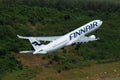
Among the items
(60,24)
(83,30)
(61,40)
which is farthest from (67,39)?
(60,24)

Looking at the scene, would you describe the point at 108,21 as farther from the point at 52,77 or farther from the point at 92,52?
the point at 52,77

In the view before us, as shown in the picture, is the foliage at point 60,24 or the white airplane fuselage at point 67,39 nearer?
the white airplane fuselage at point 67,39

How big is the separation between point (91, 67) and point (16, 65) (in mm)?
11822

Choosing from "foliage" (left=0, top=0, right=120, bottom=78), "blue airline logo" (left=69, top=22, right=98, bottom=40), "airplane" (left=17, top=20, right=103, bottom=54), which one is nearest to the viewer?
"airplane" (left=17, top=20, right=103, bottom=54)

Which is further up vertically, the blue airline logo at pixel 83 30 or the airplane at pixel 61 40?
the blue airline logo at pixel 83 30

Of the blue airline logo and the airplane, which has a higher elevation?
the blue airline logo

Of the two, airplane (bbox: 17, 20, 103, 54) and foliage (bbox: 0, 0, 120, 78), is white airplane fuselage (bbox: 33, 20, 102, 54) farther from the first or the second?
foliage (bbox: 0, 0, 120, 78)

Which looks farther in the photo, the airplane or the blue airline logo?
the blue airline logo

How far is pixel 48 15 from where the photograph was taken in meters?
104

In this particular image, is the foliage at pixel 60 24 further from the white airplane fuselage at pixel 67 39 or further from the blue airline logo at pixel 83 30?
the blue airline logo at pixel 83 30

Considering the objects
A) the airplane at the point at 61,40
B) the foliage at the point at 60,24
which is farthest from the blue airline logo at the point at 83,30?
the foliage at the point at 60,24

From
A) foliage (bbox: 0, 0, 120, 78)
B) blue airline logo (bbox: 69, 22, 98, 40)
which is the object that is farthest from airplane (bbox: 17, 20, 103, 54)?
foliage (bbox: 0, 0, 120, 78)

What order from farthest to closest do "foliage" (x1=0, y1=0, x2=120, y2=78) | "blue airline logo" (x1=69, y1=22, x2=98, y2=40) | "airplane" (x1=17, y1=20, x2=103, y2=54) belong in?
1. "blue airline logo" (x1=69, y1=22, x2=98, y2=40)
2. "foliage" (x1=0, y1=0, x2=120, y2=78)
3. "airplane" (x1=17, y1=20, x2=103, y2=54)

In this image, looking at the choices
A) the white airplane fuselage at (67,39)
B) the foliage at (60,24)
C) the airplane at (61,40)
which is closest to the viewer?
the airplane at (61,40)
